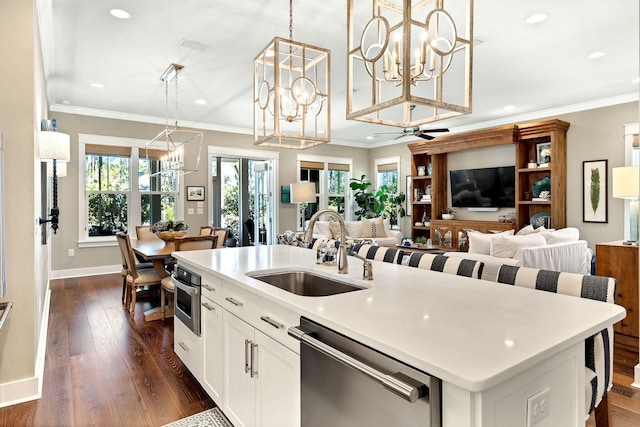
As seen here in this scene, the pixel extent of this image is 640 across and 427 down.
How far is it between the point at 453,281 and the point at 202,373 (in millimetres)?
1589

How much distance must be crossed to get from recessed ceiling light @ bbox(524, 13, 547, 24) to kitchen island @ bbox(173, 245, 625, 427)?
2.67 metres

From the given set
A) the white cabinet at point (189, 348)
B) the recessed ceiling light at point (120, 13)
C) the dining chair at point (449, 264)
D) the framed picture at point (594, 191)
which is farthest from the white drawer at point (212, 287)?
the framed picture at point (594, 191)

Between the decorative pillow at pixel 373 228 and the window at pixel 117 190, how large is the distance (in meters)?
3.67

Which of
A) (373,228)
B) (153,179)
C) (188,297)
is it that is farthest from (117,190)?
(188,297)

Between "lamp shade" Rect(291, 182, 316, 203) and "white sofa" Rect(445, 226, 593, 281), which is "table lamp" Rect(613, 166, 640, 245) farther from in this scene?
"lamp shade" Rect(291, 182, 316, 203)

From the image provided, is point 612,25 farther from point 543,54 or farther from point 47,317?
point 47,317

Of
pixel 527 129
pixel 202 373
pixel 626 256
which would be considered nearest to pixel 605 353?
pixel 202 373

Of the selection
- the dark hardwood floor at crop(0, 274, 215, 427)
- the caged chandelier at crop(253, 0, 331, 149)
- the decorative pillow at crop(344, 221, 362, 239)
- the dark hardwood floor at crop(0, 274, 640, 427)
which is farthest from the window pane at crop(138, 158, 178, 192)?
the caged chandelier at crop(253, 0, 331, 149)

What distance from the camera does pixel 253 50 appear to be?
3975 millimetres

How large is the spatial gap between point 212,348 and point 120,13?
2862 millimetres

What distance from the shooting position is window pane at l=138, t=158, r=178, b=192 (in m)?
6.76

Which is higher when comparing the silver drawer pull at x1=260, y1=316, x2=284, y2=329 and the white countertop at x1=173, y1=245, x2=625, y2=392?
the white countertop at x1=173, y1=245, x2=625, y2=392

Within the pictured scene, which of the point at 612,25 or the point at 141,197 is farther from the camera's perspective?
the point at 141,197

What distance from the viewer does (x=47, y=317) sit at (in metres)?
4.00
